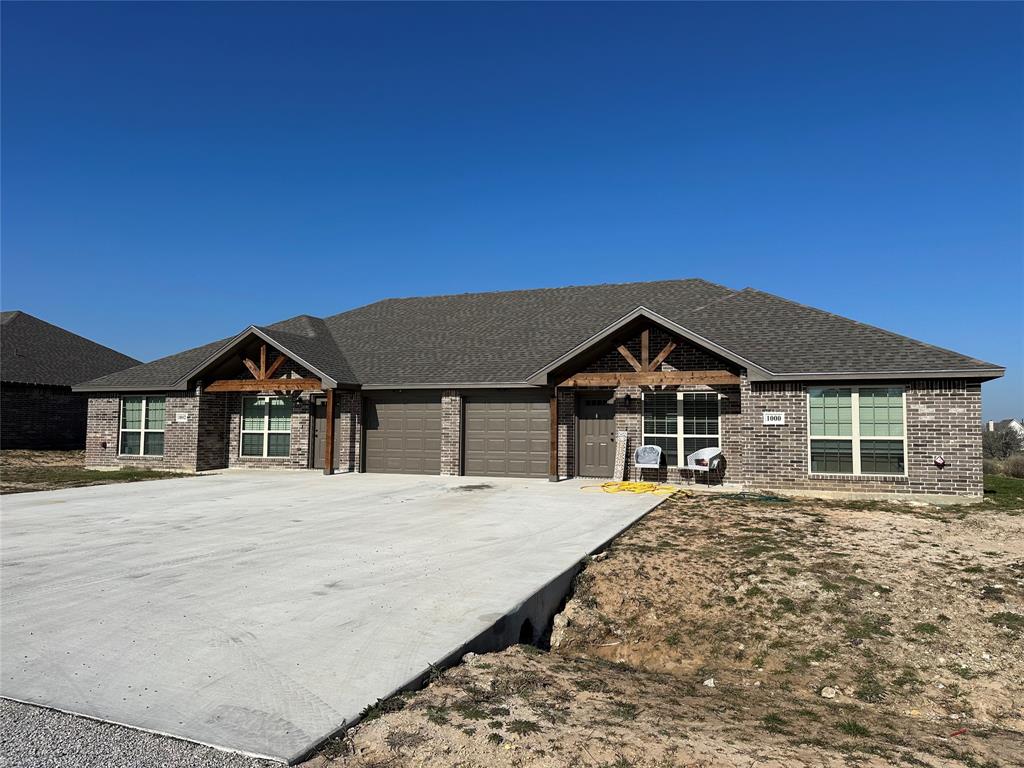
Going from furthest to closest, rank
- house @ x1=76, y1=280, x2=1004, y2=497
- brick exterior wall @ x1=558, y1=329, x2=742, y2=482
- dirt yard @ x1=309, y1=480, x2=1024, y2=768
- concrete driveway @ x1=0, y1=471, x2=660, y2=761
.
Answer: brick exterior wall @ x1=558, y1=329, x2=742, y2=482 < house @ x1=76, y1=280, x2=1004, y2=497 < concrete driveway @ x1=0, y1=471, x2=660, y2=761 < dirt yard @ x1=309, y1=480, x2=1024, y2=768

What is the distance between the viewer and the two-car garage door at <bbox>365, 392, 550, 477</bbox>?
58.1 feet

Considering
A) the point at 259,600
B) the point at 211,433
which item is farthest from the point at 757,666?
the point at 211,433

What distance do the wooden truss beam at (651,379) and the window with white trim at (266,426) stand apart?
9.33 m

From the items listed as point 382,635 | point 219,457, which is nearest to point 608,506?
point 382,635

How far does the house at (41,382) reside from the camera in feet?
85.9

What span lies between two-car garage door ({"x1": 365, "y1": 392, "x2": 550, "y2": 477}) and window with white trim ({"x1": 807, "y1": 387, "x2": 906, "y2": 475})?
678cm

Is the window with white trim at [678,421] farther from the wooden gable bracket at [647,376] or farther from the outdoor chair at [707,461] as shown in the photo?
the wooden gable bracket at [647,376]

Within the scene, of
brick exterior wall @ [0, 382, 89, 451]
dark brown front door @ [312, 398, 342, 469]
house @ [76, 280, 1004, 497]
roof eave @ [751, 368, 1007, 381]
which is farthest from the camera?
brick exterior wall @ [0, 382, 89, 451]

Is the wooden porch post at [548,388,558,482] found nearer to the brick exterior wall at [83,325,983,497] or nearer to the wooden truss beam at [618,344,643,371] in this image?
the brick exterior wall at [83,325,983,497]

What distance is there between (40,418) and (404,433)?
61.0 ft

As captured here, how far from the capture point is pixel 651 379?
15625 mm

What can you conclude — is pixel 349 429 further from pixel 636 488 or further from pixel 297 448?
pixel 636 488

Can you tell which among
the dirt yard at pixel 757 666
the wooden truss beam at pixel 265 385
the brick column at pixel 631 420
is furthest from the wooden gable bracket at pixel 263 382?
the dirt yard at pixel 757 666

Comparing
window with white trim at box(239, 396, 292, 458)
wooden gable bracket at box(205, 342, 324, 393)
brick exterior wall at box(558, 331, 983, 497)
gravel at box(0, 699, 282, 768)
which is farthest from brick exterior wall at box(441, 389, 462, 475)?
gravel at box(0, 699, 282, 768)
